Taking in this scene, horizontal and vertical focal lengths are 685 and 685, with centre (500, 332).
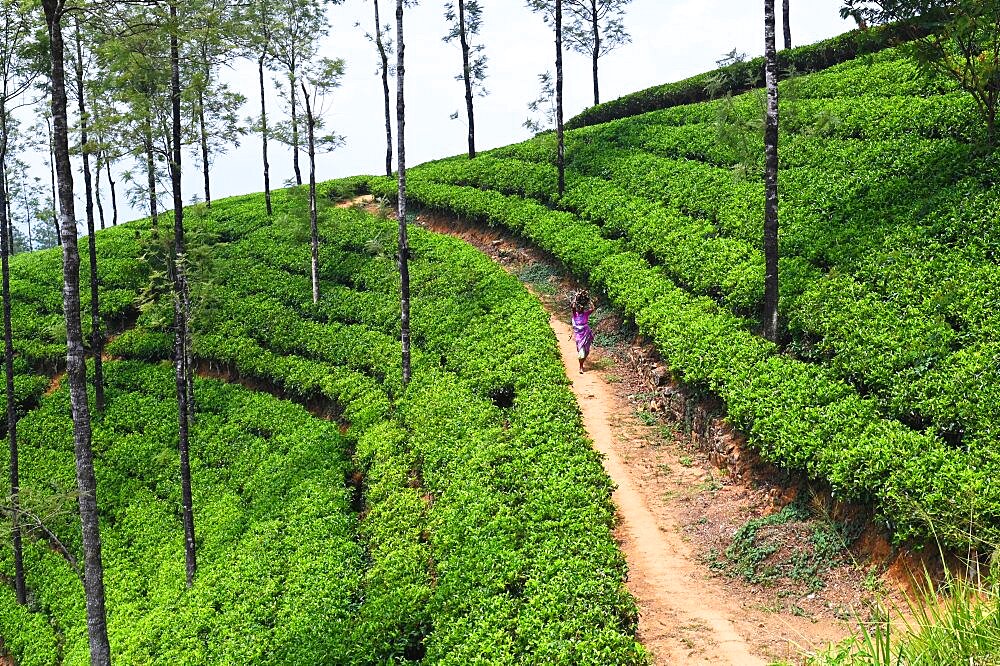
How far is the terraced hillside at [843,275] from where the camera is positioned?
1201cm

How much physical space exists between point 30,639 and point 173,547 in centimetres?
502

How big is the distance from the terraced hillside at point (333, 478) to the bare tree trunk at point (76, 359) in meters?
0.51

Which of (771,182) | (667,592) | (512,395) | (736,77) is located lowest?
(667,592)

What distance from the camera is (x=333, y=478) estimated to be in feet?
65.2

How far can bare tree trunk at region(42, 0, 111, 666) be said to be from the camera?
10109 mm

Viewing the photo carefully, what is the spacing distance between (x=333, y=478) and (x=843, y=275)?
14825mm

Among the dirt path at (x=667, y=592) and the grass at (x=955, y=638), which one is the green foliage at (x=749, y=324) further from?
the dirt path at (x=667, y=592)

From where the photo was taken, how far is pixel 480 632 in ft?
37.0

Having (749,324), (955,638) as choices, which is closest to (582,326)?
(749,324)

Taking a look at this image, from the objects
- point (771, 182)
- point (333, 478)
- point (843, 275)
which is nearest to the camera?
point (771, 182)

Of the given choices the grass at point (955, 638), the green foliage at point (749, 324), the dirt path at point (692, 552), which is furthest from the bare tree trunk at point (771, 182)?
the grass at point (955, 638)

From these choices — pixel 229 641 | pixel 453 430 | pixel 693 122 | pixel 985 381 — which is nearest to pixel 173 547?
pixel 229 641

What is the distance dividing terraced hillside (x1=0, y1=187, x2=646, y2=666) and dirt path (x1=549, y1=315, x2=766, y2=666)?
674 mm

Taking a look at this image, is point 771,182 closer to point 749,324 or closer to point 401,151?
point 749,324
